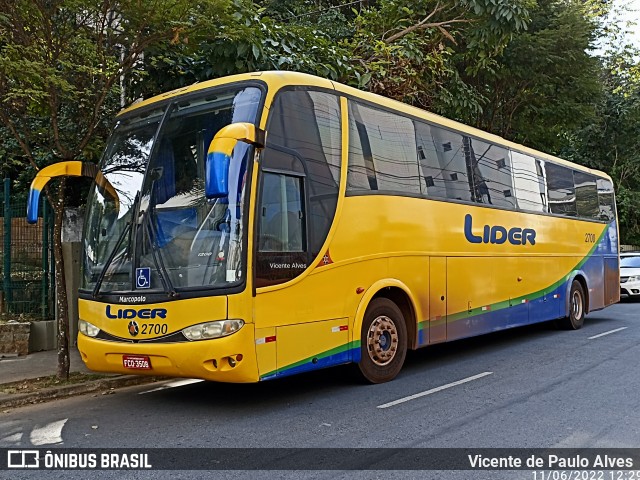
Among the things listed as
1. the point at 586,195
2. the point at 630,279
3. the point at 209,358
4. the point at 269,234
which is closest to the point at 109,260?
the point at 209,358

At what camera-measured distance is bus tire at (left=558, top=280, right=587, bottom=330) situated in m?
13.2

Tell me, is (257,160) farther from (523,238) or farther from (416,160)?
(523,238)

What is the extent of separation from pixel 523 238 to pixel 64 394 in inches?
318

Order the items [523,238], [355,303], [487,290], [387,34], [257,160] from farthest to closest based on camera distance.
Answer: [387,34] < [523,238] < [487,290] < [355,303] < [257,160]

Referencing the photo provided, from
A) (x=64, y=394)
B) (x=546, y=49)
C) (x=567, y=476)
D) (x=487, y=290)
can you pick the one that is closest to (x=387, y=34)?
(x=546, y=49)

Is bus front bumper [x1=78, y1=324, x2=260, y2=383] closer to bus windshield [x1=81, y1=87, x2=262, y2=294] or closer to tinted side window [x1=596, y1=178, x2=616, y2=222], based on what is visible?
bus windshield [x1=81, y1=87, x2=262, y2=294]

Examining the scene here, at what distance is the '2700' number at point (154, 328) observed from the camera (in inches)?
245

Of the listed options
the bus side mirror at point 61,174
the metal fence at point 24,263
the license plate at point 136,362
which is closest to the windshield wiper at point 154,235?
the bus side mirror at point 61,174

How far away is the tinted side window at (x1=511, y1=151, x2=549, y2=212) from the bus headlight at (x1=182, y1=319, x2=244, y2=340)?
714cm

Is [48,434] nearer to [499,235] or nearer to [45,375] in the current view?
[45,375]

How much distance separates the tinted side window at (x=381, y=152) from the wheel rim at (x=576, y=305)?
6.48 metres

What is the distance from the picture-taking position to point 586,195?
562 inches

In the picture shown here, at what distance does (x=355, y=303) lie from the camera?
7.40 metres

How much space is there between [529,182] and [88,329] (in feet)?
27.8
